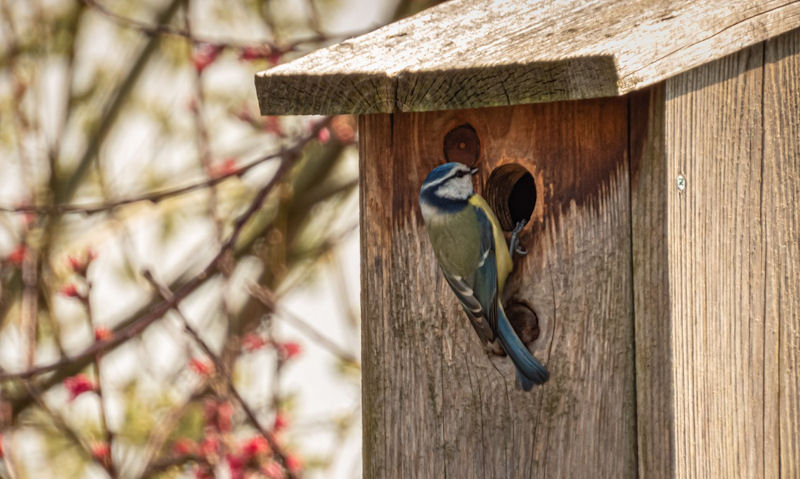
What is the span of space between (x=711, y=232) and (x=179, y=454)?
1.82m

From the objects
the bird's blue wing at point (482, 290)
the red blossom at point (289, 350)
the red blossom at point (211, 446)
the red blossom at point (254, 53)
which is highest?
the red blossom at point (254, 53)

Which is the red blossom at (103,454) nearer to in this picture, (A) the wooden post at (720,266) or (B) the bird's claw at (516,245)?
(B) the bird's claw at (516,245)

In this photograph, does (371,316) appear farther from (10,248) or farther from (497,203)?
(10,248)

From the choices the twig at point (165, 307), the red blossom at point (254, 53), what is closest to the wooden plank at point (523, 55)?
the twig at point (165, 307)

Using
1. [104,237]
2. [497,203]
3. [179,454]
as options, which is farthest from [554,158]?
[104,237]

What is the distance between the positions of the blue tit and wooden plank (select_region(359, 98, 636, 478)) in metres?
0.04

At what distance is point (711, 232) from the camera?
1.51 m

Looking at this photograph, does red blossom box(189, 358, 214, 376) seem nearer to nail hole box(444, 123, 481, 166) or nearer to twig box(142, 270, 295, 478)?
twig box(142, 270, 295, 478)

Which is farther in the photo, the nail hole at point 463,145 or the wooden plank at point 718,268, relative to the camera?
the nail hole at point 463,145

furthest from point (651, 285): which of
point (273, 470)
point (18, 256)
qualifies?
point (18, 256)

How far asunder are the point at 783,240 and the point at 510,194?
47 centimetres

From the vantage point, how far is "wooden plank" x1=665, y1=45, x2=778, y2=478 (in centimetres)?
144

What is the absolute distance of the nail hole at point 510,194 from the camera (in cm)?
163

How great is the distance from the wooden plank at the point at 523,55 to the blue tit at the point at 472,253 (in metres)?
0.15
